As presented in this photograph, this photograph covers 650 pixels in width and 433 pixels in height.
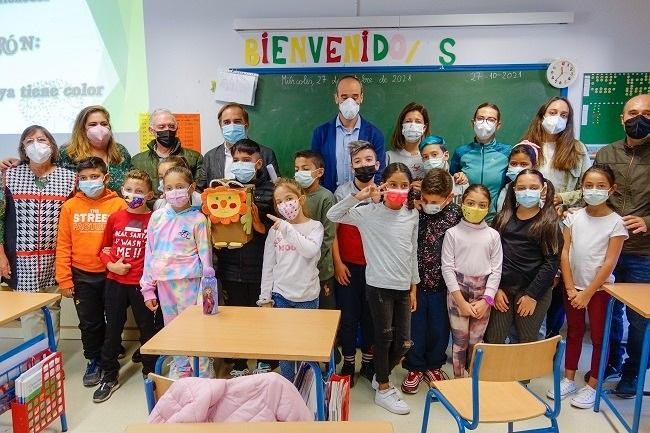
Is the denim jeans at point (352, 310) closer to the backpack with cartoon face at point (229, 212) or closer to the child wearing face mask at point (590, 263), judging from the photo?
the backpack with cartoon face at point (229, 212)

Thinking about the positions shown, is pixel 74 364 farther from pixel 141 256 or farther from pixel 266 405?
pixel 266 405

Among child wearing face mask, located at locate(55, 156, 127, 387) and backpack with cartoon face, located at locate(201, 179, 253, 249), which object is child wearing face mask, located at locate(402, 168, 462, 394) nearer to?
backpack with cartoon face, located at locate(201, 179, 253, 249)

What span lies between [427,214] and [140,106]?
2.53m

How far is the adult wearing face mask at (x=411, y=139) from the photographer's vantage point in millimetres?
2920

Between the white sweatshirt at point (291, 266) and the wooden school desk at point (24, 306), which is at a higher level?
the white sweatshirt at point (291, 266)

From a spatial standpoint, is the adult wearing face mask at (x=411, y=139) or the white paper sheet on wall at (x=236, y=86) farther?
the white paper sheet on wall at (x=236, y=86)

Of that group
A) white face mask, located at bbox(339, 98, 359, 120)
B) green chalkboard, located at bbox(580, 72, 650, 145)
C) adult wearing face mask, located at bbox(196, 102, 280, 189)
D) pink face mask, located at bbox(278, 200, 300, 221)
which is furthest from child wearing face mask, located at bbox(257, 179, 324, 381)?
green chalkboard, located at bbox(580, 72, 650, 145)

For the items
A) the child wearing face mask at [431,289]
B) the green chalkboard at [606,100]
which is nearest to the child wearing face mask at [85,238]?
the child wearing face mask at [431,289]

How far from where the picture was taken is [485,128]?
9.55 feet

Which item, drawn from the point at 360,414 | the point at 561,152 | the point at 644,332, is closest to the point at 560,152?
the point at 561,152

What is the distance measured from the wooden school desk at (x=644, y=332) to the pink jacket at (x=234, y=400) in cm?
172

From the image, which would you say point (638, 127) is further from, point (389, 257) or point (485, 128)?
point (389, 257)

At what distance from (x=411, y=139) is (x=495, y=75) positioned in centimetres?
108

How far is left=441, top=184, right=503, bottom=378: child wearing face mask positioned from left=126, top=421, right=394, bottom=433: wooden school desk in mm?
1388
